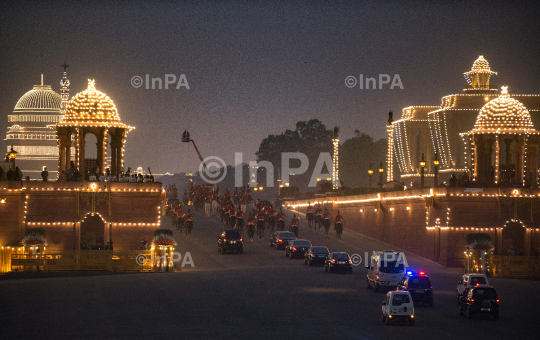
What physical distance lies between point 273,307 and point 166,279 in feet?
35.1

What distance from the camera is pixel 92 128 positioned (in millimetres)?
56094

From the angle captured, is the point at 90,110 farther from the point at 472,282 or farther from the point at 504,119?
the point at 472,282

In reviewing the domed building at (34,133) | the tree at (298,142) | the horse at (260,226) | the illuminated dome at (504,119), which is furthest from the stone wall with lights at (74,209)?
the tree at (298,142)

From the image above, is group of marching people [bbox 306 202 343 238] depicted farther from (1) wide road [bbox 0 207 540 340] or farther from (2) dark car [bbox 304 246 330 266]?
(1) wide road [bbox 0 207 540 340]

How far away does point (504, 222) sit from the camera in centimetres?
5122

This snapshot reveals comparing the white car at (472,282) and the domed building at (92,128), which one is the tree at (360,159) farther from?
the white car at (472,282)

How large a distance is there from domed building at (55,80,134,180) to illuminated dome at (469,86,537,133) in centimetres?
2466

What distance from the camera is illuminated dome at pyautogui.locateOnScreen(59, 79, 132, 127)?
55750 mm

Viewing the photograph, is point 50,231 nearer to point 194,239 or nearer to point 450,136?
point 194,239

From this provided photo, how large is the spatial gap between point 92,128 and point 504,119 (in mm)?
28286

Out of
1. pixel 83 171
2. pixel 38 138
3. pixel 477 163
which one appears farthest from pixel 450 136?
pixel 38 138

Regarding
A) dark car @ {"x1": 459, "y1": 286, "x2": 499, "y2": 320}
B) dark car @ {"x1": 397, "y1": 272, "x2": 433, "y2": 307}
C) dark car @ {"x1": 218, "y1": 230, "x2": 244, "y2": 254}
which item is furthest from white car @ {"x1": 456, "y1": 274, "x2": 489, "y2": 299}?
dark car @ {"x1": 218, "y1": 230, "x2": 244, "y2": 254}

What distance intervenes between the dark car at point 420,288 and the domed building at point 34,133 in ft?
355

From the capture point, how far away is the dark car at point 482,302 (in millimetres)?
28609
